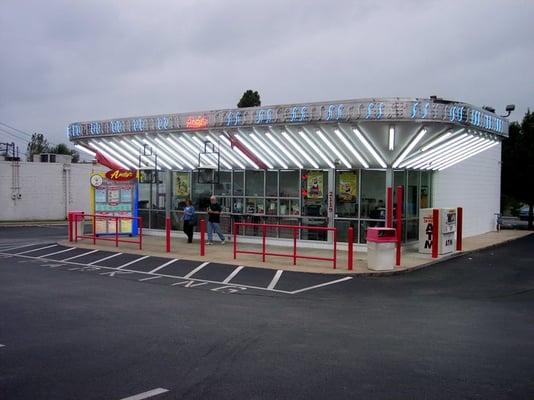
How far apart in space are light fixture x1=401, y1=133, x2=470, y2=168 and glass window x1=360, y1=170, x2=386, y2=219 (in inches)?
34.6

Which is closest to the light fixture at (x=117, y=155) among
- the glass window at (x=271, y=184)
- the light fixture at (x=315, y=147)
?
the glass window at (x=271, y=184)

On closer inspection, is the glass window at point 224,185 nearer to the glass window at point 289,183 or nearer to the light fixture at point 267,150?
the glass window at point 289,183

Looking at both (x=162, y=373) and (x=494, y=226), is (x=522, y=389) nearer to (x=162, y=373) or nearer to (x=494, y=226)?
(x=162, y=373)

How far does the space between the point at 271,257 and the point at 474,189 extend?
41.1ft

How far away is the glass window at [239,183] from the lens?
20.1 m

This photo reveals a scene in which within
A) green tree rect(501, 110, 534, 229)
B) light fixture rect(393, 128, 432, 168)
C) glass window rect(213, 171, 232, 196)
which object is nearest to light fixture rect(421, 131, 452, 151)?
light fixture rect(393, 128, 432, 168)

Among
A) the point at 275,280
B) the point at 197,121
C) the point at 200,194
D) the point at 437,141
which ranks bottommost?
the point at 275,280

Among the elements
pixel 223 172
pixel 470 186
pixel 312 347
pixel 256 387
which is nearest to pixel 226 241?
pixel 223 172

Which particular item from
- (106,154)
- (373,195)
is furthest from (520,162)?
(106,154)

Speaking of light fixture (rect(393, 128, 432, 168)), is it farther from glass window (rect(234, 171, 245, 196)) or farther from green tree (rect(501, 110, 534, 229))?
green tree (rect(501, 110, 534, 229))

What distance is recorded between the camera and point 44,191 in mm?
35781

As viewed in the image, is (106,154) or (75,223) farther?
(106,154)

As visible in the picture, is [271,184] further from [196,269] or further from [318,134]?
[196,269]

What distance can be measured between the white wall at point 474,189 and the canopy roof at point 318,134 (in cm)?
130
